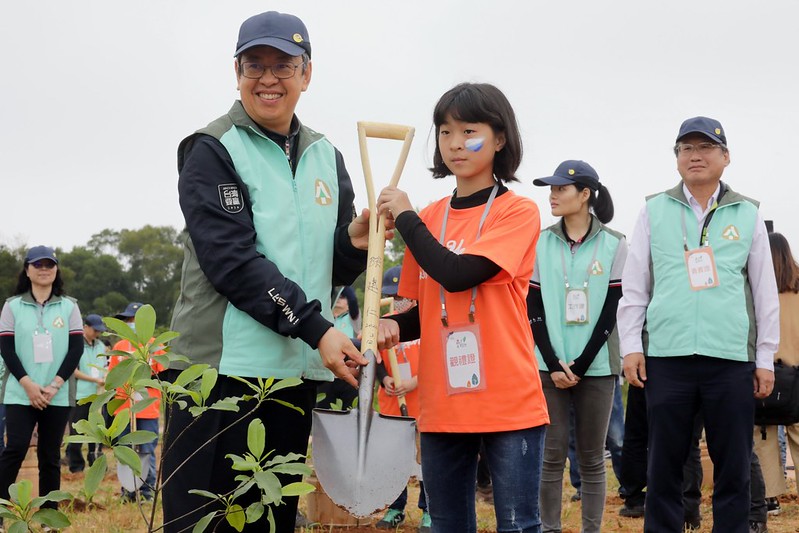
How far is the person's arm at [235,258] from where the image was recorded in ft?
8.30

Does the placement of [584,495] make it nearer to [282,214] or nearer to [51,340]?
[282,214]

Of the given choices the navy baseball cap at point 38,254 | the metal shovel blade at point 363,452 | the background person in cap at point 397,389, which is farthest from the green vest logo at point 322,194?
the navy baseball cap at point 38,254

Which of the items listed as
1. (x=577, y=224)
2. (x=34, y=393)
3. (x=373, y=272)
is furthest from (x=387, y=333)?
(x=34, y=393)

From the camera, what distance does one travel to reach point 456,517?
2.94 m

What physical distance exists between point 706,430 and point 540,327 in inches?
49.8

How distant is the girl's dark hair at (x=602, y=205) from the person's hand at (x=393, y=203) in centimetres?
292

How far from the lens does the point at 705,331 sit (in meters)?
4.01

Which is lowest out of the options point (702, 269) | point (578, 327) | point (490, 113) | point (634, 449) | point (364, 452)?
point (634, 449)

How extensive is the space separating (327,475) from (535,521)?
0.66m

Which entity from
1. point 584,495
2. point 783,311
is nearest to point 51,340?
point 584,495

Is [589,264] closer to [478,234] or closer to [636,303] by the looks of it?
[636,303]

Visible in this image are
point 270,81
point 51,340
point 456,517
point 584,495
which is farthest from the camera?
point 51,340

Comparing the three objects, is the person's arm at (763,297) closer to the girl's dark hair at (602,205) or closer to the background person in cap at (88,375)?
the girl's dark hair at (602,205)

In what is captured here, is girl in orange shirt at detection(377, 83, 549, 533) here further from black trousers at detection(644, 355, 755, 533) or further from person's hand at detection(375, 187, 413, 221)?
black trousers at detection(644, 355, 755, 533)
